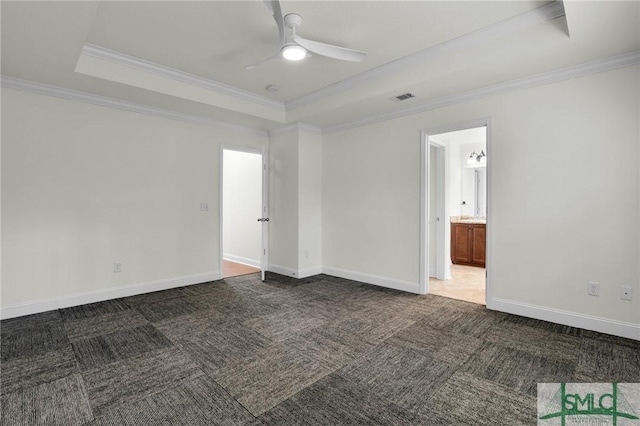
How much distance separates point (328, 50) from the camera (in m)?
2.76

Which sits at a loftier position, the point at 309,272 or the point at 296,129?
the point at 296,129

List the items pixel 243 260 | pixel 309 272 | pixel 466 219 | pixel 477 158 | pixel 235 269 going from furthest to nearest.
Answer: pixel 466 219
pixel 243 260
pixel 477 158
pixel 235 269
pixel 309 272

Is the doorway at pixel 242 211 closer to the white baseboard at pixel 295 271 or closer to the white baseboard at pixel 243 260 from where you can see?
the white baseboard at pixel 243 260

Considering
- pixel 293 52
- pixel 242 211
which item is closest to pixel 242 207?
pixel 242 211

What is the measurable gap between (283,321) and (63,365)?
1.78 metres

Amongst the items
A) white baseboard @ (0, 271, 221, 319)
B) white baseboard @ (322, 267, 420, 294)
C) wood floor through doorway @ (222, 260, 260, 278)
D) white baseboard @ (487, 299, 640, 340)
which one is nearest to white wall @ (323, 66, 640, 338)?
white baseboard @ (487, 299, 640, 340)

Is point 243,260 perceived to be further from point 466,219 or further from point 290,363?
point 466,219

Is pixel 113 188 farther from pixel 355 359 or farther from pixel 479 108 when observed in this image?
pixel 479 108

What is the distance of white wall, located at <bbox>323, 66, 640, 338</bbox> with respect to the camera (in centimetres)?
292


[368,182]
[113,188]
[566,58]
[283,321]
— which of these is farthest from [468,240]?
[113,188]

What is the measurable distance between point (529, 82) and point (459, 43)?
91 cm

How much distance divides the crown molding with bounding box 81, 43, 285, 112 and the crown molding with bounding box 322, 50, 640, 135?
1.64 metres

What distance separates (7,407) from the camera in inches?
75.9

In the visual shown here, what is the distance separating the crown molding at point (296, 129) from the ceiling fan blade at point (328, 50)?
2.31m
